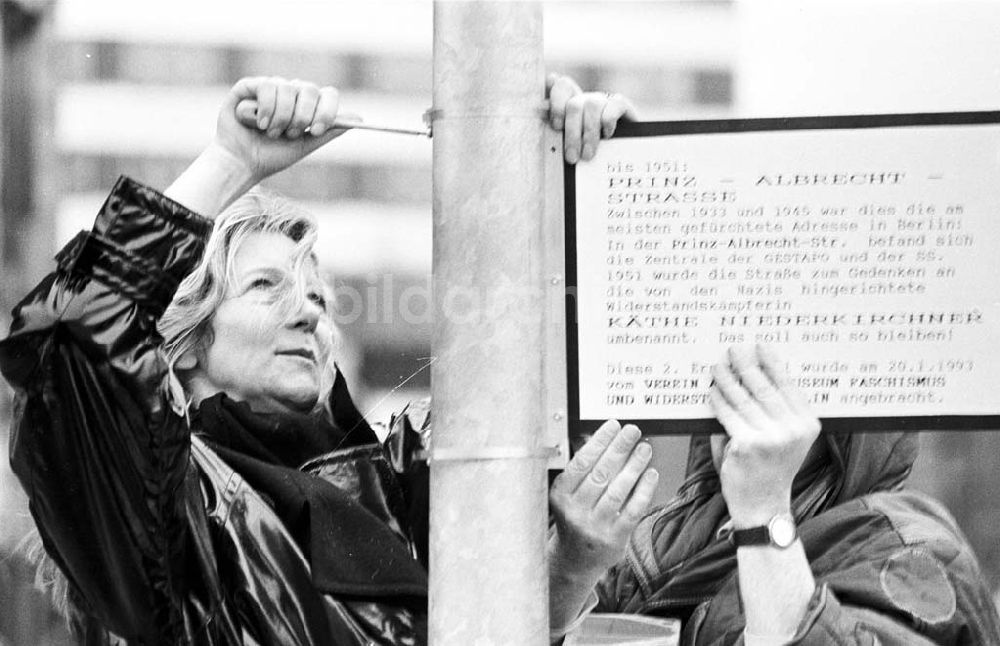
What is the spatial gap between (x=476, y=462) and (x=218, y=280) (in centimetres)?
84

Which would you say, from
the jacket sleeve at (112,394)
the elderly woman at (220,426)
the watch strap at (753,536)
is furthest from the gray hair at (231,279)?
the watch strap at (753,536)

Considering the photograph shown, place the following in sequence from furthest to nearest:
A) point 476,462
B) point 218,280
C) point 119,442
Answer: point 218,280 → point 119,442 → point 476,462

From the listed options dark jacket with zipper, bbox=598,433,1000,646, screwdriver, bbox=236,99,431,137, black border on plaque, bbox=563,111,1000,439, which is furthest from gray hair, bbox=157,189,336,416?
dark jacket with zipper, bbox=598,433,1000,646

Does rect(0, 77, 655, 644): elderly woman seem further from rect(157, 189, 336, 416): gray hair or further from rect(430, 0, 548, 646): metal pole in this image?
rect(430, 0, 548, 646): metal pole

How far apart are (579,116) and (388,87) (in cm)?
Result: 47

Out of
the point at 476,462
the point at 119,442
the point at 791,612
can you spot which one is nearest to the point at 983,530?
the point at 791,612

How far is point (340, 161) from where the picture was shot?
9.97 ft

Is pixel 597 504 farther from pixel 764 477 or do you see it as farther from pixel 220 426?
pixel 220 426

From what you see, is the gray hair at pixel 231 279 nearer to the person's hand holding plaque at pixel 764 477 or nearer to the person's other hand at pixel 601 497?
the person's other hand at pixel 601 497

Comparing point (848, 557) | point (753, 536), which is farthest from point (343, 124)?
point (848, 557)

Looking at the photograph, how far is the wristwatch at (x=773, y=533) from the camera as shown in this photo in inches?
108

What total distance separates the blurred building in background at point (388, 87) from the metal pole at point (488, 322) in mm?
513

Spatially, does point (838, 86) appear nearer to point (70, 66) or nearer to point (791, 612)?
point (791, 612)

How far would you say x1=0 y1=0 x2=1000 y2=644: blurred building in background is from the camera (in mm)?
2980
